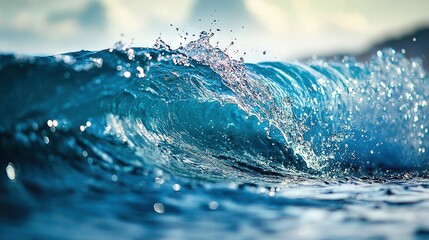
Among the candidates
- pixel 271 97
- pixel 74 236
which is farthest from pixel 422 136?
pixel 74 236

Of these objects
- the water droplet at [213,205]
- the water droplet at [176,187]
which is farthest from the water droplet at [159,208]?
the water droplet at [176,187]

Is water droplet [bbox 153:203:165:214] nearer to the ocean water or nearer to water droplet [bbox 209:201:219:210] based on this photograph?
the ocean water

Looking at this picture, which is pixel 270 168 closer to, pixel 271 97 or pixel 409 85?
pixel 271 97

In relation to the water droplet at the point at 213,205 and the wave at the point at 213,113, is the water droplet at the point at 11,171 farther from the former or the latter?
the water droplet at the point at 213,205

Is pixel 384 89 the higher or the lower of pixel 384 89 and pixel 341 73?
the lower

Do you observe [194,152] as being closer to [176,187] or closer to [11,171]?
[176,187]

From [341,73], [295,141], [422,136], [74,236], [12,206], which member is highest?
[341,73]

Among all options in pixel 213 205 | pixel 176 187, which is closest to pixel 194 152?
pixel 176 187
